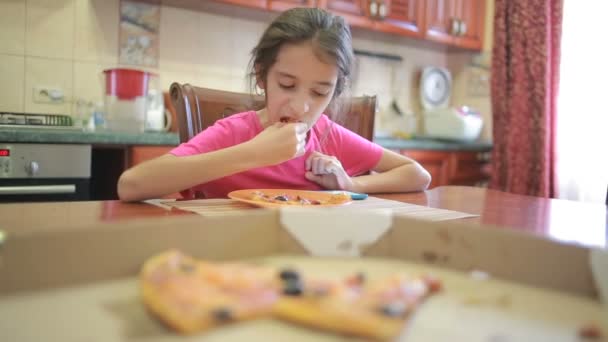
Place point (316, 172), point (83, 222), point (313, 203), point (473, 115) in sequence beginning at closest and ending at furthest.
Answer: point (83, 222), point (313, 203), point (316, 172), point (473, 115)

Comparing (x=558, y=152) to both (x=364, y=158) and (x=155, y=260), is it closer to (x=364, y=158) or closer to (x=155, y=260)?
(x=364, y=158)

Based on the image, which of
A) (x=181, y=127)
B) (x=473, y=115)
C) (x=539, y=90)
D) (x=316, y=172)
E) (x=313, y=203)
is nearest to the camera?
(x=313, y=203)

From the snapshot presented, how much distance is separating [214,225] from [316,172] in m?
0.75

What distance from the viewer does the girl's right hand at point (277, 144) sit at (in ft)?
3.24

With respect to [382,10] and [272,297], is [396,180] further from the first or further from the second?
[382,10]

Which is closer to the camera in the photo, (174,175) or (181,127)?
(174,175)

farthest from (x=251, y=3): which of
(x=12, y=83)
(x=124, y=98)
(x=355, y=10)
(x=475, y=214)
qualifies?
(x=475, y=214)

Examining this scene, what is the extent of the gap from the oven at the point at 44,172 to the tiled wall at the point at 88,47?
1.93 feet

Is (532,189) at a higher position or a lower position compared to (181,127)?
lower

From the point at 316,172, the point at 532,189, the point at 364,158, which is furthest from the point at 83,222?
the point at 532,189

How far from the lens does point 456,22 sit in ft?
10.2

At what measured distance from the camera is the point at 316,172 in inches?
49.4

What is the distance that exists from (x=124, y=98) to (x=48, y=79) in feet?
1.32

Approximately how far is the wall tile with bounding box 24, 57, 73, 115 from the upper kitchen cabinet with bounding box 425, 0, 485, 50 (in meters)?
1.96
